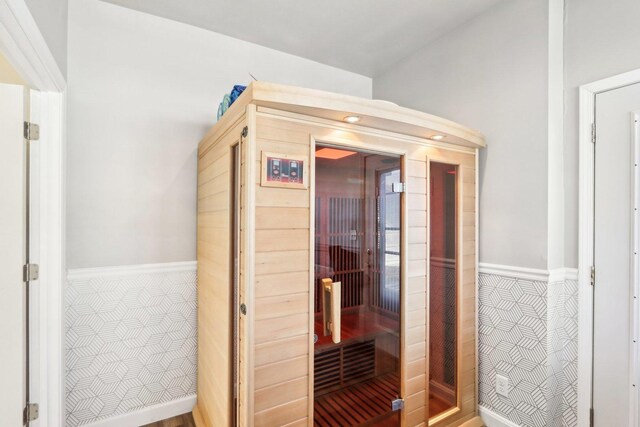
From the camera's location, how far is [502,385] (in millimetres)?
2025

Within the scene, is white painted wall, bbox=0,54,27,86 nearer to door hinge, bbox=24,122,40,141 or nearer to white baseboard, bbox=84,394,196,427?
door hinge, bbox=24,122,40,141

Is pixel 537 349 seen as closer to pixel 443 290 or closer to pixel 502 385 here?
pixel 502 385

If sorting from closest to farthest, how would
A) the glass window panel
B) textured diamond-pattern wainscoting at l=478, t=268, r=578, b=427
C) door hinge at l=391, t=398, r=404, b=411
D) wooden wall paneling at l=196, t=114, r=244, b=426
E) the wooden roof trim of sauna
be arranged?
the wooden roof trim of sauna → wooden wall paneling at l=196, t=114, r=244, b=426 → door hinge at l=391, t=398, r=404, b=411 → textured diamond-pattern wainscoting at l=478, t=268, r=578, b=427 → the glass window panel

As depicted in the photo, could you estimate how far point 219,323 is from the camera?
5.61 feet

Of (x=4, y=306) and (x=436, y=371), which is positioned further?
(x=436, y=371)

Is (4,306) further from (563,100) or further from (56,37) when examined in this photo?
(563,100)

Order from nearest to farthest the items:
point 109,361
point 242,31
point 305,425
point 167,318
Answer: point 305,425 < point 109,361 < point 167,318 < point 242,31

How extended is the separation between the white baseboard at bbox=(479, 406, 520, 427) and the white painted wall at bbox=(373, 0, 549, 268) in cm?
99

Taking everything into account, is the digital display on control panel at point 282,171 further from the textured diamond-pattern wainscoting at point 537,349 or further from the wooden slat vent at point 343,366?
the textured diamond-pattern wainscoting at point 537,349

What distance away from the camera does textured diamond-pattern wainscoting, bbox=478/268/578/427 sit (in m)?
1.83

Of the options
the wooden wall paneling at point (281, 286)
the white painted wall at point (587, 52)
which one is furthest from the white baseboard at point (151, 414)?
the white painted wall at point (587, 52)

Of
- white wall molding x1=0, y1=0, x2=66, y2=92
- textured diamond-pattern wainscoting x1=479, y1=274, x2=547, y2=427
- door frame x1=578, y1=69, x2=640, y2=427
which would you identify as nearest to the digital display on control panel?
white wall molding x1=0, y1=0, x2=66, y2=92

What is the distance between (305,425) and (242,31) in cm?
258

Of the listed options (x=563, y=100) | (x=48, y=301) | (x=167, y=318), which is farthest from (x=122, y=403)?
(x=563, y=100)
